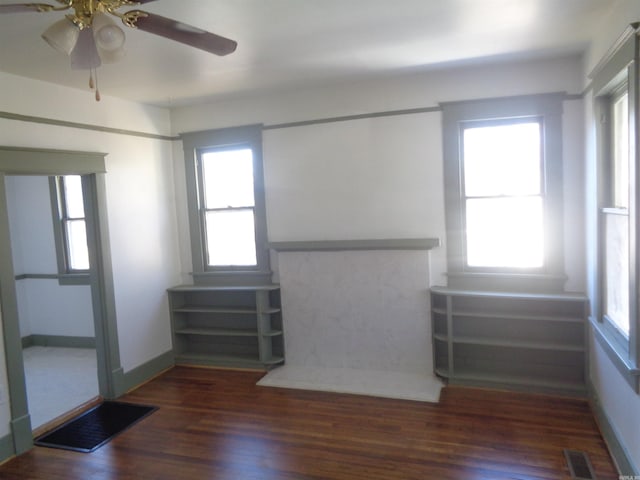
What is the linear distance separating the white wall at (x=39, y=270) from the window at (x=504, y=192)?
14.6 feet

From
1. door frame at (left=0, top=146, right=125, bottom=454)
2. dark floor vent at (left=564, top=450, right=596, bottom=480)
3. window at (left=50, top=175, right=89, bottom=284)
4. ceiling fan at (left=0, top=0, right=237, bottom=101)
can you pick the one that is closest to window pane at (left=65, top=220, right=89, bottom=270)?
window at (left=50, top=175, right=89, bottom=284)

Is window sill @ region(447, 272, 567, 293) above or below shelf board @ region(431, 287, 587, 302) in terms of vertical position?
above

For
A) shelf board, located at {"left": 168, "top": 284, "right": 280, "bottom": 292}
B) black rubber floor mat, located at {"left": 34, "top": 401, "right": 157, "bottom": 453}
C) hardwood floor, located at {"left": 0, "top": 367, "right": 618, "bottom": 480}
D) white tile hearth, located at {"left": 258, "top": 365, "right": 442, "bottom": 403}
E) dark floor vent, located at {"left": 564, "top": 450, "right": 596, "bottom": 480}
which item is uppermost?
shelf board, located at {"left": 168, "top": 284, "right": 280, "bottom": 292}

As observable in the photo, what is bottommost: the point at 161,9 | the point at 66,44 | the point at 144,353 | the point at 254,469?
the point at 254,469

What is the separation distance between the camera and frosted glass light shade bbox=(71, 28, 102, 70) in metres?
→ 1.92

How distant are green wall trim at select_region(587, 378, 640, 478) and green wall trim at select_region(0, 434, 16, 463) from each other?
153 inches

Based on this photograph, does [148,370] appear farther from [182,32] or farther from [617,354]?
[617,354]

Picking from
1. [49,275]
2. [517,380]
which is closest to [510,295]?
[517,380]

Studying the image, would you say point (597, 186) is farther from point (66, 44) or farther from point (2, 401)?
point (2, 401)

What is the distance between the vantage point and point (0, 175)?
3098 millimetres

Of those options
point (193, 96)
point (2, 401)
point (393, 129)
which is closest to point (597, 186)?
point (393, 129)

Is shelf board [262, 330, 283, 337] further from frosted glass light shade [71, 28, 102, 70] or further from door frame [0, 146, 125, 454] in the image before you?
frosted glass light shade [71, 28, 102, 70]

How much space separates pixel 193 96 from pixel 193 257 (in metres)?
1.68

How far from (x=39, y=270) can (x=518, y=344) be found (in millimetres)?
5497
